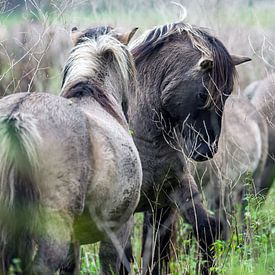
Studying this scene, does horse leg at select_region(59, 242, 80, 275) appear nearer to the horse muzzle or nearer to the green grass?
the green grass

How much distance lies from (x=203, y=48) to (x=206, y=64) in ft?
0.65

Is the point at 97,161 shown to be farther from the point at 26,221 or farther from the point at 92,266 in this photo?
the point at 92,266

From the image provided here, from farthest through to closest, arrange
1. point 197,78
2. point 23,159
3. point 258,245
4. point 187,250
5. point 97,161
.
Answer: point 187,250, point 197,78, point 258,245, point 97,161, point 23,159

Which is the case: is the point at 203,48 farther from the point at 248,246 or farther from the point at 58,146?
the point at 58,146

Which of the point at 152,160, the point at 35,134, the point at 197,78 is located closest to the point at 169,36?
the point at 197,78

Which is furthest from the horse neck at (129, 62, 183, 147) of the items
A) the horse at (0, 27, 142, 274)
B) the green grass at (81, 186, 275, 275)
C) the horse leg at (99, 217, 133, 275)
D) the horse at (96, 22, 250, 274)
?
the horse at (0, 27, 142, 274)

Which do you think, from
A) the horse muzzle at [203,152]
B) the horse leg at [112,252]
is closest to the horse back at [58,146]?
the horse leg at [112,252]

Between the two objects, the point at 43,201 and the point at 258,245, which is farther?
the point at 258,245

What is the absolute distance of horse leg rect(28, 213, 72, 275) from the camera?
4148 millimetres

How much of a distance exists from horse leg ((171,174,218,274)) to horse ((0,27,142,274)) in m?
1.50

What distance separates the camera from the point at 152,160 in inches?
258

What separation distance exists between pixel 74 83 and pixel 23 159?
125 cm

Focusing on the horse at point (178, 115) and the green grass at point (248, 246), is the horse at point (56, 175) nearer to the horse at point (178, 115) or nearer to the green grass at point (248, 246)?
the green grass at point (248, 246)

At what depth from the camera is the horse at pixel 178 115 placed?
6449 mm
